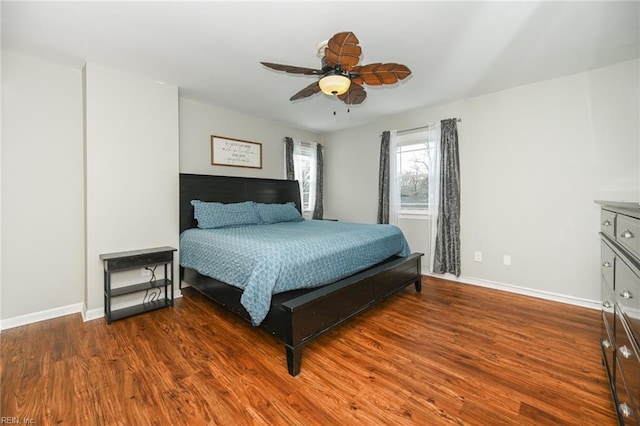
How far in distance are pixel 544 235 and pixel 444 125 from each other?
1809 millimetres

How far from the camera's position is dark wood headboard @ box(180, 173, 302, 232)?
11.2ft

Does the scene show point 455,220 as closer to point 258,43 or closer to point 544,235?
point 544,235

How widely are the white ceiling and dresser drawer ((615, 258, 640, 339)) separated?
178 centimetres

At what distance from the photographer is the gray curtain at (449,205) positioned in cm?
365

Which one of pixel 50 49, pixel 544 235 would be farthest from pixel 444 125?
pixel 50 49

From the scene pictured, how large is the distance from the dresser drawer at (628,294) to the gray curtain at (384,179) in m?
3.00

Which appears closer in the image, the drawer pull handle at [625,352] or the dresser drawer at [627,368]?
the dresser drawer at [627,368]

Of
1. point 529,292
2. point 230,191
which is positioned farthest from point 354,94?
point 529,292

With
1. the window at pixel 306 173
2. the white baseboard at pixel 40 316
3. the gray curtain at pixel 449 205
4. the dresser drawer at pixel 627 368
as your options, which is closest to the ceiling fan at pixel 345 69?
the dresser drawer at pixel 627 368

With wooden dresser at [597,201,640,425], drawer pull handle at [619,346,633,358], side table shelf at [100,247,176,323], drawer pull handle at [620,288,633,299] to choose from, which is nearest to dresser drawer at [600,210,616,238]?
wooden dresser at [597,201,640,425]

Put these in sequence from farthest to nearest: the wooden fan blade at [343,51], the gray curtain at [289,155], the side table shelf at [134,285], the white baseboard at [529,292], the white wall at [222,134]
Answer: the gray curtain at [289,155], the white wall at [222,134], the white baseboard at [529,292], the side table shelf at [134,285], the wooden fan blade at [343,51]

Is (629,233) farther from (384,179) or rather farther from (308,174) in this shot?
(308,174)

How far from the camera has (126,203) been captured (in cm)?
282

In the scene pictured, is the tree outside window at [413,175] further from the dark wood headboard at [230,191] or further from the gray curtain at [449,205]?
Result: the dark wood headboard at [230,191]
